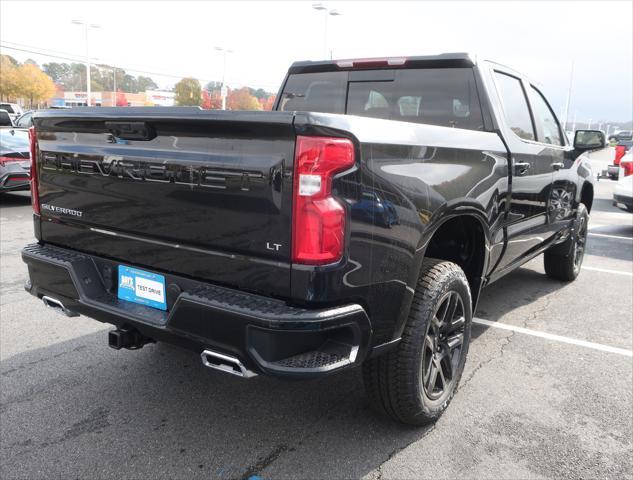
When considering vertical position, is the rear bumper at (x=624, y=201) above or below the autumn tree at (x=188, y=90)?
A: below

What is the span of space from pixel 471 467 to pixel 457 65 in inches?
95.8

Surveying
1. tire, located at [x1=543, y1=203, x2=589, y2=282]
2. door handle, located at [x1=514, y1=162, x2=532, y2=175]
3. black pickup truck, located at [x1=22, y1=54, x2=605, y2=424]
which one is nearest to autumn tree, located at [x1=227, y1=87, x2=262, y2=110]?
tire, located at [x1=543, y1=203, x2=589, y2=282]

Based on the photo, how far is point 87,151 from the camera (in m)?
2.66

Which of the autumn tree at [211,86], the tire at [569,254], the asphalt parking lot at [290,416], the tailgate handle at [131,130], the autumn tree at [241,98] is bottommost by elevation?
the asphalt parking lot at [290,416]

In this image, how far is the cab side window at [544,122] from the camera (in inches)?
170

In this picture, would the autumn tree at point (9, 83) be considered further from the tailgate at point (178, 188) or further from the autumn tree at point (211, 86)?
the tailgate at point (178, 188)

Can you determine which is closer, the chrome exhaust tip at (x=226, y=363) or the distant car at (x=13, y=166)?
the chrome exhaust tip at (x=226, y=363)

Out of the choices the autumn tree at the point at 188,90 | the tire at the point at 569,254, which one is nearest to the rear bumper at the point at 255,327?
the tire at the point at 569,254

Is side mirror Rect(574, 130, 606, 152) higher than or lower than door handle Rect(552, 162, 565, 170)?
higher

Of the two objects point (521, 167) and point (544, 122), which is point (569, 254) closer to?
point (544, 122)

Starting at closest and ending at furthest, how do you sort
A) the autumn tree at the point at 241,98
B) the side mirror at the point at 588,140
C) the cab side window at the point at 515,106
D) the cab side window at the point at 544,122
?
the cab side window at the point at 515,106, the cab side window at the point at 544,122, the side mirror at the point at 588,140, the autumn tree at the point at 241,98

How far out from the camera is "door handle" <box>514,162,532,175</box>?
3.50m

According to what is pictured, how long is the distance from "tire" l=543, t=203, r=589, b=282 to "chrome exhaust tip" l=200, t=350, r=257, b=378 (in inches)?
167

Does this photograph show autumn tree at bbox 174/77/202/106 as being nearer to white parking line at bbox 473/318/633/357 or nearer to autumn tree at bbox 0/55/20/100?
autumn tree at bbox 0/55/20/100
